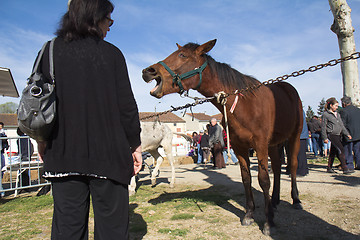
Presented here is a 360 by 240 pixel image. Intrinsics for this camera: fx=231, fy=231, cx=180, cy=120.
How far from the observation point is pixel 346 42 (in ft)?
27.0

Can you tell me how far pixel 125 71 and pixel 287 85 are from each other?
13.2ft

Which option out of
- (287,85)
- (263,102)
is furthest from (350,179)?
(263,102)

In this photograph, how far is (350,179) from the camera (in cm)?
589

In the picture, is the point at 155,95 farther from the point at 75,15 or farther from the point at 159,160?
the point at 159,160

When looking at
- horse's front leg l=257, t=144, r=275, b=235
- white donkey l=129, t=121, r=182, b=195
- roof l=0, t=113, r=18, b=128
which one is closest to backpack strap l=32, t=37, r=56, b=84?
horse's front leg l=257, t=144, r=275, b=235

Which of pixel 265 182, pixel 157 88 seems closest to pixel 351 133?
pixel 265 182

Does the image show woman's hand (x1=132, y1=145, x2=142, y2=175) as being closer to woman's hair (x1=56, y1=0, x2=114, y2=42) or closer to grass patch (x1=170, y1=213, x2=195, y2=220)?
woman's hair (x1=56, y1=0, x2=114, y2=42)

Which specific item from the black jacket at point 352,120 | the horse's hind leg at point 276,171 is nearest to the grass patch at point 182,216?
the horse's hind leg at point 276,171

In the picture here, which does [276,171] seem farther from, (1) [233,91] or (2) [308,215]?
(1) [233,91]

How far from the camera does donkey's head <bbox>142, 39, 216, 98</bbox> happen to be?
3051 mm

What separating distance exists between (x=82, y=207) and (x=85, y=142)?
421 millimetres

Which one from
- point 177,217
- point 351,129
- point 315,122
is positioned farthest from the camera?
point 315,122

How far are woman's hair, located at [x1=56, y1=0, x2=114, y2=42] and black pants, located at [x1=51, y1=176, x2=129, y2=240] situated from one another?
93 centimetres

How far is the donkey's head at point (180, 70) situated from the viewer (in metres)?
3.05
